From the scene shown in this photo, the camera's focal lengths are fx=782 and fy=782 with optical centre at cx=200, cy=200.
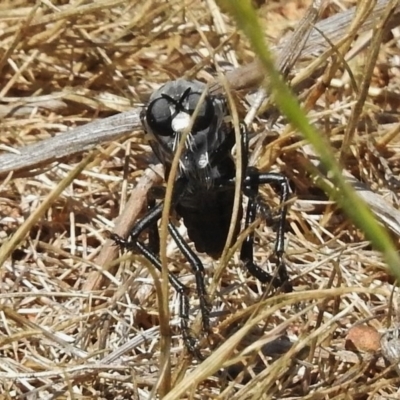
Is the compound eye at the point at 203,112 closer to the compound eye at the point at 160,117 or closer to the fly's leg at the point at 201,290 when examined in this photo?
the compound eye at the point at 160,117

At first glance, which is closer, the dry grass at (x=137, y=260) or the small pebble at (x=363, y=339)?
the dry grass at (x=137, y=260)

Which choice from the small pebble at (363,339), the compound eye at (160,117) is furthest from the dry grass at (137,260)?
the compound eye at (160,117)

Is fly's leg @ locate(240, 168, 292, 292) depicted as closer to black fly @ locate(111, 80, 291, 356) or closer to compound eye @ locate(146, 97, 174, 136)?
black fly @ locate(111, 80, 291, 356)

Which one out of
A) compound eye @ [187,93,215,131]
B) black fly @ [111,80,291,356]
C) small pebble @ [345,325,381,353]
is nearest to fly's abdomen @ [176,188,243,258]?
black fly @ [111,80,291,356]

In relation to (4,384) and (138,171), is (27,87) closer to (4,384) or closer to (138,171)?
(138,171)

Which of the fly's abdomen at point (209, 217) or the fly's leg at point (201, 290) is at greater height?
the fly's abdomen at point (209, 217)

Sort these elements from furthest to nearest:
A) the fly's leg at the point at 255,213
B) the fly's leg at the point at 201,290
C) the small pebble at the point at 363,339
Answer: the small pebble at the point at 363,339, the fly's leg at the point at 255,213, the fly's leg at the point at 201,290

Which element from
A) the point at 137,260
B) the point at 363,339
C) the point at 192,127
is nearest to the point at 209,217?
the point at 192,127
